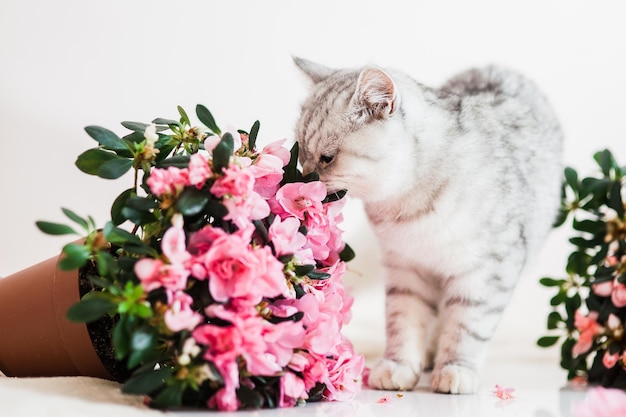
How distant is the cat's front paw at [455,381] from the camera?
1338 mm

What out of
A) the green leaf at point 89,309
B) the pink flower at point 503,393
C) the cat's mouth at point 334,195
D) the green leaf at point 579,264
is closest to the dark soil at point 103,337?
the green leaf at point 89,309

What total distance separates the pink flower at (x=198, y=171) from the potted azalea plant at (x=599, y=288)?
892mm

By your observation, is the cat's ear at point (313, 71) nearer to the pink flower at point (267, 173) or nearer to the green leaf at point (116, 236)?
the pink flower at point (267, 173)

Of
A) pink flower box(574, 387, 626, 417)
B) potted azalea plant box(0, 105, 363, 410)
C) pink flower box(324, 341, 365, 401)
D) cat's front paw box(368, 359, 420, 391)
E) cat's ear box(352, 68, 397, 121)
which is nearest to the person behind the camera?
pink flower box(574, 387, 626, 417)

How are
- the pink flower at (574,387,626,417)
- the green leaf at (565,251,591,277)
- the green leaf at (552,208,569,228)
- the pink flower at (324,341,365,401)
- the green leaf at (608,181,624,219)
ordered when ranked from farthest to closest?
the green leaf at (552,208,569,228) < the green leaf at (565,251,591,277) < the green leaf at (608,181,624,219) < the pink flower at (324,341,365,401) < the pink flower at (574,387,626,417)

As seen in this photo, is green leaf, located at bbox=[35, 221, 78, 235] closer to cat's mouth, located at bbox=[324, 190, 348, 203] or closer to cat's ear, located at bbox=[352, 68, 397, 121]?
cat's mouth, located at bbox=[324, 190, 348, 203]

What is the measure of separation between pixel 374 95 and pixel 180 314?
61cm

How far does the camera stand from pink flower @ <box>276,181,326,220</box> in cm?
114

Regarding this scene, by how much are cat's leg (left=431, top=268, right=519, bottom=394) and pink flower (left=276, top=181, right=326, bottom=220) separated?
46 centimetres

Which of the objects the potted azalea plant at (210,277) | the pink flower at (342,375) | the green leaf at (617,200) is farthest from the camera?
the green leaf at (617,200)

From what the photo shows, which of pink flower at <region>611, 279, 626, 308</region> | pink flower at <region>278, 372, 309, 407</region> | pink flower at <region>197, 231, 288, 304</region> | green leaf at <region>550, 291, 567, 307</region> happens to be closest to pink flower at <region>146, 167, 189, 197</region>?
pink flower at <region>197, 231, 288, 304</region>

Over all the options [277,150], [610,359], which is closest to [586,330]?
[610,359]

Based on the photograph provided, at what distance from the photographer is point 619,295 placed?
1.37 meters

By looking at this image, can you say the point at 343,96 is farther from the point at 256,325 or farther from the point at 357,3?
the point at 357,3
